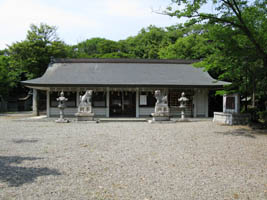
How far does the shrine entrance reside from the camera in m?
16.7

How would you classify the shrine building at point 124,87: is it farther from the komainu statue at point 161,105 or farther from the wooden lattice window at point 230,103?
the wooden lattice window at point 230,103

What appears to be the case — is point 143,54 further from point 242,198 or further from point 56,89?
point 242,198

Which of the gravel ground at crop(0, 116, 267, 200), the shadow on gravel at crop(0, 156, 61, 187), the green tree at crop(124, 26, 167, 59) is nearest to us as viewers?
the gravel ground at crop(0, 116, 267, 200)

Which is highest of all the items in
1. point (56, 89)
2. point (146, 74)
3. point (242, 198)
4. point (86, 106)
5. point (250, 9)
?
point (250, 9)

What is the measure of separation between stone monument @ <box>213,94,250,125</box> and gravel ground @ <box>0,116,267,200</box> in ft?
13.6

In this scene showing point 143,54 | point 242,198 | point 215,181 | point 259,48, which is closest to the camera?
point 242,198

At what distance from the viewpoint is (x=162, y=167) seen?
457cm

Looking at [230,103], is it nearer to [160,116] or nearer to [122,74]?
[160,116]

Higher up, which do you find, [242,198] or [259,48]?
[259,48]

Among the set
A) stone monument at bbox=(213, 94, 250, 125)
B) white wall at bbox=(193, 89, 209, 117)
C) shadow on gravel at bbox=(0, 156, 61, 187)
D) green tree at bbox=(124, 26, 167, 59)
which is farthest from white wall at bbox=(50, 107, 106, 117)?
green tree at bbox=(124, 26, 167, 59)

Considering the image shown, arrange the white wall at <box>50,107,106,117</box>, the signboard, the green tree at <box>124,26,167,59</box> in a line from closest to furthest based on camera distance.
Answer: the white wall at <box>50,107,106,117</box>
the signboard
the green tree at <box>124,26,167,59</box>

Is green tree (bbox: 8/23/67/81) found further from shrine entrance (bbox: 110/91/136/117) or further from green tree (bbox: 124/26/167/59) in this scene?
green tree (bbox: 124/26/167/59)

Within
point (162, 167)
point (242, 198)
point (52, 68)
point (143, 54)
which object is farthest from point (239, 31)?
point (143, 54)

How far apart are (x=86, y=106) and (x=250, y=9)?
9.32m
